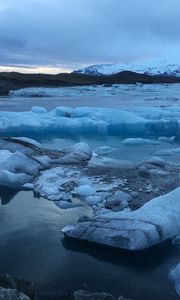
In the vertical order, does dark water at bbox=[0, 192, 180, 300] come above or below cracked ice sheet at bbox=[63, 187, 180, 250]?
below

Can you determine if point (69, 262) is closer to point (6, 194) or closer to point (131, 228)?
point (131, 228)

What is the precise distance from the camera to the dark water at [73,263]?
3855mm

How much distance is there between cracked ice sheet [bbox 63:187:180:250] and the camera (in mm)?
4559

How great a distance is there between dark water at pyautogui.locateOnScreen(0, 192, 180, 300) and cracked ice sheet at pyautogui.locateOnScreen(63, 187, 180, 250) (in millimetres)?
83

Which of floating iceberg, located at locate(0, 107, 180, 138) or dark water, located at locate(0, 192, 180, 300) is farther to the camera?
floating iceberg, located at locate(0, 107, 180, 138)

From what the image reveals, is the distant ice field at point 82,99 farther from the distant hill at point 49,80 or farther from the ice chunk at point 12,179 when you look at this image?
the ice chunk at point 12,179

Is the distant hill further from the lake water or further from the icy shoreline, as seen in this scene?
the lake water

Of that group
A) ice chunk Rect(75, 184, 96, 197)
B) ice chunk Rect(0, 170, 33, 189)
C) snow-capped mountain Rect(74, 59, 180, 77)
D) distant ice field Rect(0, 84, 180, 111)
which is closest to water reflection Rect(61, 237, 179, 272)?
ice chunk Rect(75, 184, 96, 197)

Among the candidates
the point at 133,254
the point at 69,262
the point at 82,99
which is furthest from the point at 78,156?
the point at 82,99

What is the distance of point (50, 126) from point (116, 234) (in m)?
8.80

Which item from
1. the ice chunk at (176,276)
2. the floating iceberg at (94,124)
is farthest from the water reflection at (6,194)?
the floating iceberg at (94,124)

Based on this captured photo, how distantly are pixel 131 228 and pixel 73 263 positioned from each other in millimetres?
688

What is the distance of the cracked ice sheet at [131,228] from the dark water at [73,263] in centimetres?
8

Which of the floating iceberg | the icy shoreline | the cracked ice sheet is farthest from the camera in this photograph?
the floating iceberg
